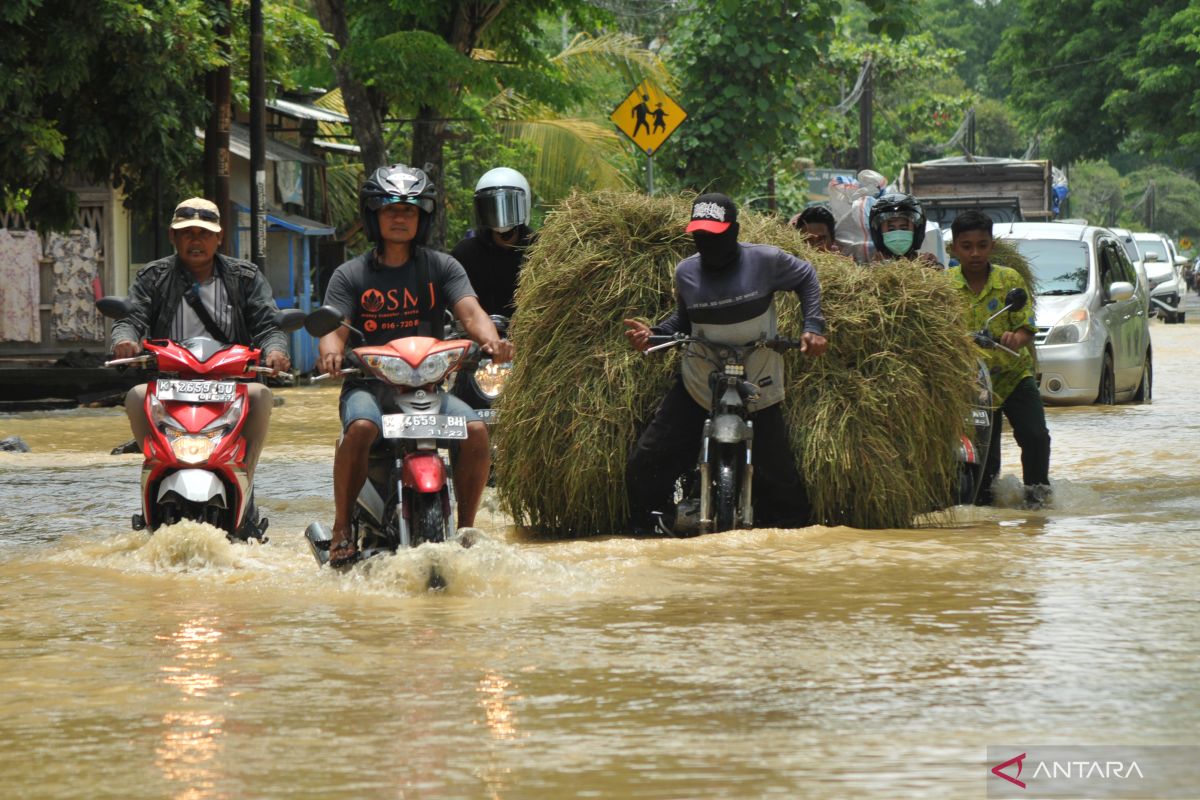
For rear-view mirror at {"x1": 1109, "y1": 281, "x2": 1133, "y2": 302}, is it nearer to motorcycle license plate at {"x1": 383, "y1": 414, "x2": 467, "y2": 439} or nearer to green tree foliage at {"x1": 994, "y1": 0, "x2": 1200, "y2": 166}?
motorcycle license plate at {"x1": 383, "y1": 414, "x2": 467, "y2": 439}

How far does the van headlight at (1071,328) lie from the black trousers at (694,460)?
8.47 metres

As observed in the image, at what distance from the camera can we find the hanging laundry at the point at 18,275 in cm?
2408

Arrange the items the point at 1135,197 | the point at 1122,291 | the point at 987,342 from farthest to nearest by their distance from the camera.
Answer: the point at 1135,197, the point at 1122,291, the point at 987,342

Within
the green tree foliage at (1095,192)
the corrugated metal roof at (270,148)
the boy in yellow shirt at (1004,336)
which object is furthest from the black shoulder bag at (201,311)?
the green tree foliage at (1095,192)

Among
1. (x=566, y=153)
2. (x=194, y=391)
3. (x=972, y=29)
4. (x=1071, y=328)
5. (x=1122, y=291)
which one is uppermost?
(x=972, y=29)

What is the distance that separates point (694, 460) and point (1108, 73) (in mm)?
41561

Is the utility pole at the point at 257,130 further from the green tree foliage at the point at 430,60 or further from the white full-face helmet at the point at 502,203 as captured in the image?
Result: the white full-face helmet at the point at 502,203

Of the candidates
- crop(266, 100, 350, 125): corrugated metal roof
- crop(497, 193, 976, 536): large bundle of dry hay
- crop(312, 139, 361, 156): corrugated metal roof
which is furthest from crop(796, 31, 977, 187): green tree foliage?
crop(497, 193, 976, 536): large bundle of dry hay

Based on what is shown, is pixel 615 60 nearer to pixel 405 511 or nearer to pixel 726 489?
pixel 726 489

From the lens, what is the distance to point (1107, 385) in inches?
685

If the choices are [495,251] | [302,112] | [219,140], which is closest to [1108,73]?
[302,112]

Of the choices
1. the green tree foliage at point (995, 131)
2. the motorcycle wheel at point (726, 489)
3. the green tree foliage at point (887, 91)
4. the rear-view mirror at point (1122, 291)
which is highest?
the green tree foliage at point (995, 131)

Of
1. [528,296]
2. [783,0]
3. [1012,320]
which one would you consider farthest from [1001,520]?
[783,0]

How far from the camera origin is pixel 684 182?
1073 inches
